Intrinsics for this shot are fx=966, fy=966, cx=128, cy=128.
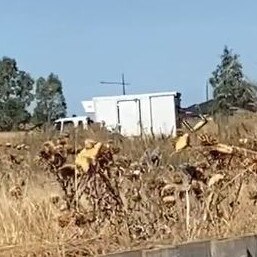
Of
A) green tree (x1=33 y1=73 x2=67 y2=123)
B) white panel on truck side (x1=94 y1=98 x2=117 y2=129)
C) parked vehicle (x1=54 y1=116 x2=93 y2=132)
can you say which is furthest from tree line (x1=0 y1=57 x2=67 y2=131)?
parked vehicle (x1=54 y1=116 x2=93 y2=132)

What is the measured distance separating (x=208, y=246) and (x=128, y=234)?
0.67 meters

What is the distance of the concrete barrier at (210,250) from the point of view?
5535 mm

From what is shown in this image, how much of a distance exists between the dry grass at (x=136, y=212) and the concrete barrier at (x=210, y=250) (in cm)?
30

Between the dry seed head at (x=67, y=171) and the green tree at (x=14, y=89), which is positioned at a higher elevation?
the green tree at (x=14, y=89)

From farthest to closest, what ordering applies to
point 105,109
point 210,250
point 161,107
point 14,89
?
point 14,89
point 105,109
point 161,107
point 210,250

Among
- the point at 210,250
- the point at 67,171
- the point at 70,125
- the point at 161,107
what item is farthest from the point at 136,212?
the point at 161,107

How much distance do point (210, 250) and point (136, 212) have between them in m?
0.83

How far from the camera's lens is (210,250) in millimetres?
5844

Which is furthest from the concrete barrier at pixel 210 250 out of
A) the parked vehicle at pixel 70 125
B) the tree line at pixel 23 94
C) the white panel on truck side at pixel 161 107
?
the tree line at pixel 23 94

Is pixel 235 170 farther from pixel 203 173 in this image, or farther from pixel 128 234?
pixel 128 234

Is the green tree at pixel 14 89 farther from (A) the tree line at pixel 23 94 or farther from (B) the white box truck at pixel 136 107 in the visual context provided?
(B) the white box truck at pixel 136 107

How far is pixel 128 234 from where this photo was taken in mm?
6309

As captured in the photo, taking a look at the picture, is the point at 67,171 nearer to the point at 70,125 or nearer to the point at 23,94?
the point at 70,125

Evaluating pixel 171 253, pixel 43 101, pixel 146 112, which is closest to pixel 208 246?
pixel 171 253
